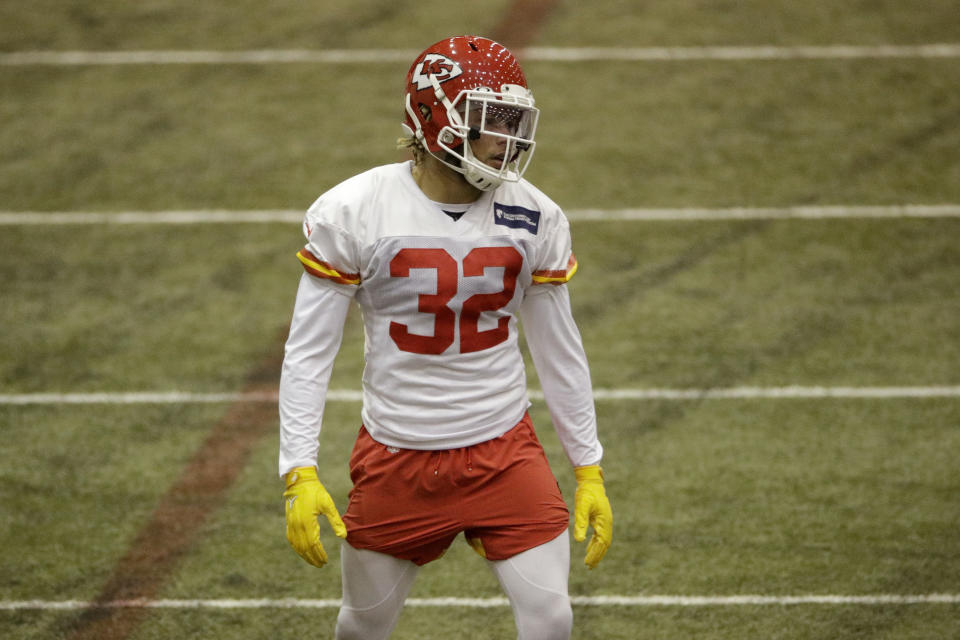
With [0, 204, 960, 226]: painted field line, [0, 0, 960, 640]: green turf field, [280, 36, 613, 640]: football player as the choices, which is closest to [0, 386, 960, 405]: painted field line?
[0, 0, 960, 640]: green turf field

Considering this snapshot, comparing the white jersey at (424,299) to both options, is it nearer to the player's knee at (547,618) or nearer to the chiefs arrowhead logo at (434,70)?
the chiefs arrowhead logo at (434,70)

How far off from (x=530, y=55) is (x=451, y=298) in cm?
591

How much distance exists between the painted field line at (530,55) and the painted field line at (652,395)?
3646mm

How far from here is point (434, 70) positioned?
110 inches

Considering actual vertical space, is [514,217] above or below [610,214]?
above

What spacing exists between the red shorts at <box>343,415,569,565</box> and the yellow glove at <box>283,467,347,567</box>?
0.10 metres

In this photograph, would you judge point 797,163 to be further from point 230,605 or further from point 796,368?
point 230,605

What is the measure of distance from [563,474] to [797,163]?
3.20 meters

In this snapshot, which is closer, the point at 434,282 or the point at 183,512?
the point at 434,282

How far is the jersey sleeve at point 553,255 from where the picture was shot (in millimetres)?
2918

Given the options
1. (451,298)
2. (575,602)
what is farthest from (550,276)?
(575,602)

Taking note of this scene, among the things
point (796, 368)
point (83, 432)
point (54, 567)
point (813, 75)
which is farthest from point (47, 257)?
point (813, 75)

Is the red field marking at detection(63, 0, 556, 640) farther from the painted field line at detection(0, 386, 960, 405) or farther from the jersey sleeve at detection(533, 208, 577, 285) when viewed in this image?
the jersey sleeve at detection(533, 208, 577, 285)

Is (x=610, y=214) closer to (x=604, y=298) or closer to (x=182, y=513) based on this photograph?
(x=604, y=298)
